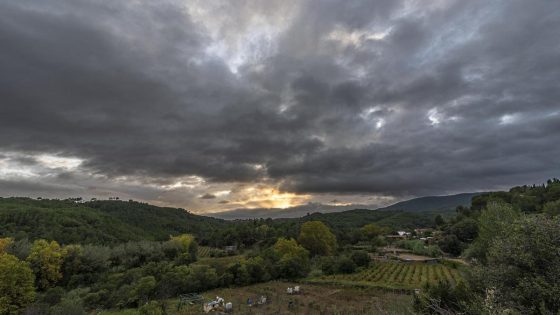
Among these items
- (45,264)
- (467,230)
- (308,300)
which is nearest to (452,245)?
(467,230)

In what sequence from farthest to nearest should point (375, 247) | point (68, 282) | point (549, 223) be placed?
point (375, 247) → point (68, 282) → point (549, 223)

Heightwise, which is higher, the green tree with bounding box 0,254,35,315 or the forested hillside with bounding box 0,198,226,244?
the forested hillside with bounding box 0,198,226,244

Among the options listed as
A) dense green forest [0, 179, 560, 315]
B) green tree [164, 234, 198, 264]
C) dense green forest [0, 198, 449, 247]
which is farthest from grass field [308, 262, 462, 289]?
dense green forest [0, 198, 449, 247]

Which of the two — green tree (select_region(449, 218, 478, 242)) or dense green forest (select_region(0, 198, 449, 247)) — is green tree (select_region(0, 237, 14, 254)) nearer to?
dense green forest (select_region(0, 198, 449, 247))

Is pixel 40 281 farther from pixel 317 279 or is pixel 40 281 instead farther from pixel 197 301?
pixel 317 279

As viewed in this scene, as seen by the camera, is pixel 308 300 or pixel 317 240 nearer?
pixel 308 300

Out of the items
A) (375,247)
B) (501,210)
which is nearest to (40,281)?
(501,210)

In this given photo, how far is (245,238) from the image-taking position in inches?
3637

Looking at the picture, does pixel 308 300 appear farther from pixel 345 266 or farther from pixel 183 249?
pixel 183 249

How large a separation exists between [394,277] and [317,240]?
83.6 ft

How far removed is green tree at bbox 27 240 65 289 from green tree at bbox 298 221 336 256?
48.6 m

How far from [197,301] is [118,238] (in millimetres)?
56790

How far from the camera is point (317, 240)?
7212 centimetres

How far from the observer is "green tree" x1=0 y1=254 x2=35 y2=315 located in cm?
3228
